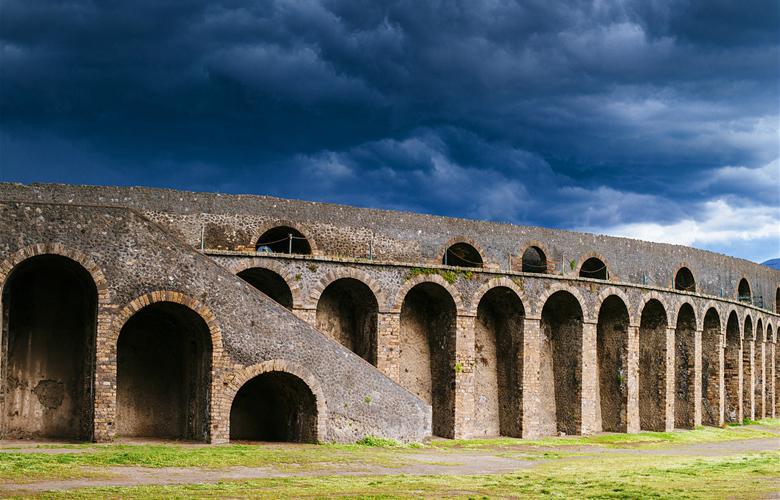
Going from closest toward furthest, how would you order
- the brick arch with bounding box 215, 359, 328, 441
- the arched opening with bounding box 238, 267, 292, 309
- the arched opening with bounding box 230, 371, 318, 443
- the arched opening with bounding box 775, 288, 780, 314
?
the brick arch with bounding box 215, 359, 328, 441 → the arched opening with bounding box 230, 371, 318, 443 → the arched opening with bounding box 238, 267, 292, 309 → the arched opening with bounding box 775, 288, 780, 314

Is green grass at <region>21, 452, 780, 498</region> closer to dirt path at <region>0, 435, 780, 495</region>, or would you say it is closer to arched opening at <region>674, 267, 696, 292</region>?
dirt path at <region>0, 435, 780, 495</region>

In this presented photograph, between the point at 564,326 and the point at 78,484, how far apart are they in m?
19.5

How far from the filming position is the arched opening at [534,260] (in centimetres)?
3216

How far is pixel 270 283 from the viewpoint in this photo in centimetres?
2416

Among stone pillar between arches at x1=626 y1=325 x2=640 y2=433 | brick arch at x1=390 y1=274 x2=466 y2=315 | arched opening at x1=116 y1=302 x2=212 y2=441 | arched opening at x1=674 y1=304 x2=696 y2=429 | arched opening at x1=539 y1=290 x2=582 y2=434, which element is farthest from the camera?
arched opening at x1=674 y1=304 x2=696 y2=429

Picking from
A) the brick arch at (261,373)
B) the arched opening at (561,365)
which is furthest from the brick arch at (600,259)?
the brick arch at (261,373)

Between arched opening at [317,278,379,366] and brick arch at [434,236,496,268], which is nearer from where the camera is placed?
arched opening at [317,278,379,366]

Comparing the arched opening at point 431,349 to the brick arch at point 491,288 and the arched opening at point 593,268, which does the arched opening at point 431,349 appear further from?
the arched opening at point 593,268

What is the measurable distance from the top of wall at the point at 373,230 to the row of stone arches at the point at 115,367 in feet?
13.7

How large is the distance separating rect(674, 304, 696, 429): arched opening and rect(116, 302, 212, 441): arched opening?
20.0 metres

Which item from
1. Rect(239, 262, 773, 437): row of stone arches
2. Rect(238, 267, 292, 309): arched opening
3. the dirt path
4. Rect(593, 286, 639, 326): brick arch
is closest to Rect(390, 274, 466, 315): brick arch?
Rect(239, 262, 773, 437): row of stone arches

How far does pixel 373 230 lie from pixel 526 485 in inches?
565

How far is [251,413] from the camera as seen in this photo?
73.6 ft

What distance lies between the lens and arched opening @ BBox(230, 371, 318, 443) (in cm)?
2036
